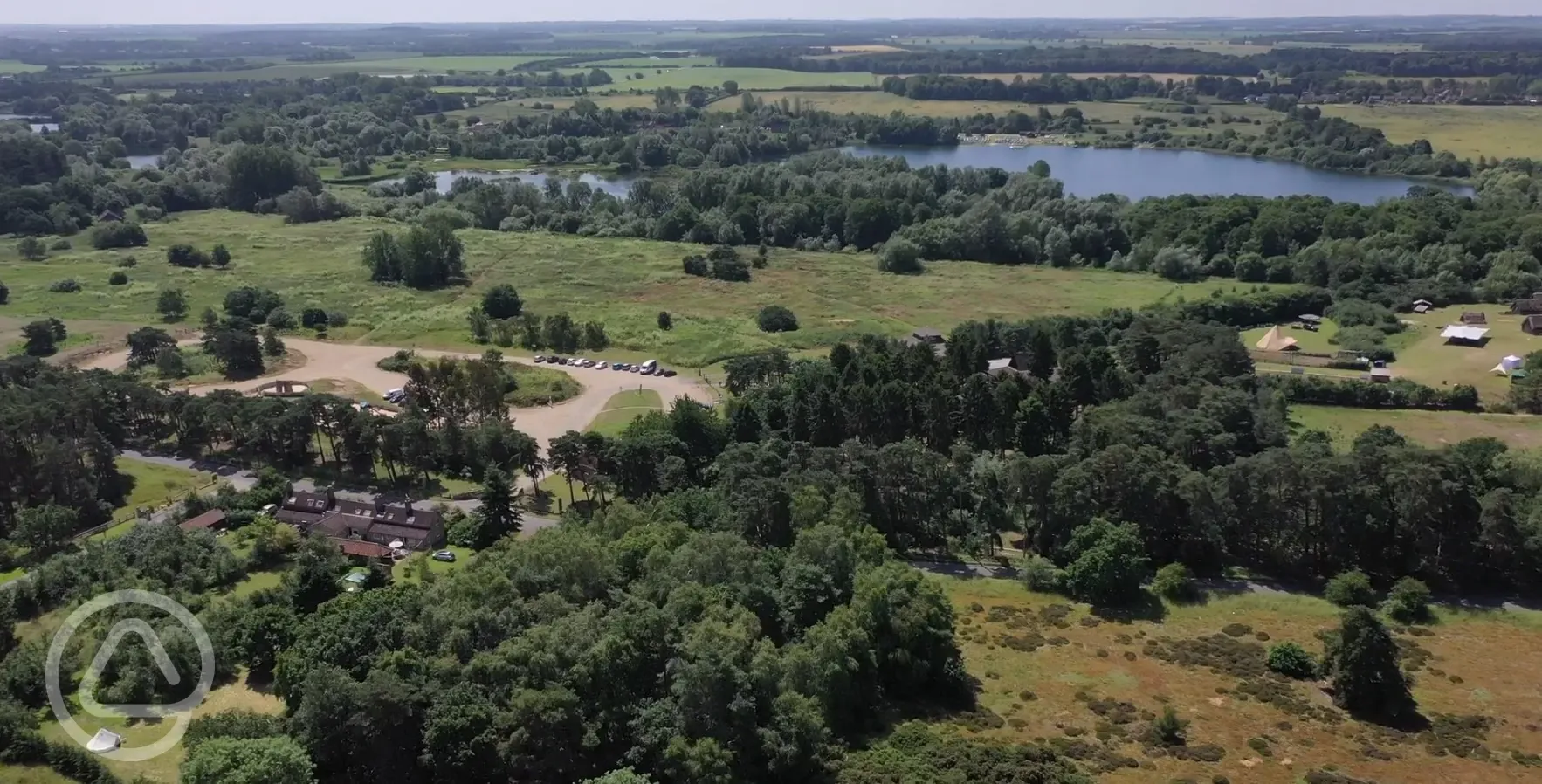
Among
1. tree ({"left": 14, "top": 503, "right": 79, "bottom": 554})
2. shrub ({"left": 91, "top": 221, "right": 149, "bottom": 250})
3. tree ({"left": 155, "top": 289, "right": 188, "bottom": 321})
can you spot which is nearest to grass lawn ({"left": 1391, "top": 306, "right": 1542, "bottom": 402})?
tree ({"left": 14, "top": 503, "right": 79, "bottom": 554})

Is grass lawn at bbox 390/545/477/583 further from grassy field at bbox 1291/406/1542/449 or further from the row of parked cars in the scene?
grassy field at bbox 1291/406/1542/449

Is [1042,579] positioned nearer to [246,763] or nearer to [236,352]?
[246,763]

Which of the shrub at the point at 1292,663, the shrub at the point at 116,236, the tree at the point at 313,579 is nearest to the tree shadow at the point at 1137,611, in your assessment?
the shrub at the point at 1292,663

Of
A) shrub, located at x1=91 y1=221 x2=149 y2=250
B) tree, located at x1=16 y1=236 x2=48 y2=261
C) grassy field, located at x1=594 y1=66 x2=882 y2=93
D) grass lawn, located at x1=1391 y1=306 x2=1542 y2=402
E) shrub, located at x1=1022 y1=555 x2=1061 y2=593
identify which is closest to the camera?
shrub, located at x1=1022 y1=555 x2=1061 y2=593

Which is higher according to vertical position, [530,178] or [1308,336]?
[530,178]

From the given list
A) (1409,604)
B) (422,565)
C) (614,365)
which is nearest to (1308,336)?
(1409,604)

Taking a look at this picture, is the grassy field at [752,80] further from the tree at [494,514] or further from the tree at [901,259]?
the tree at [494,514]
